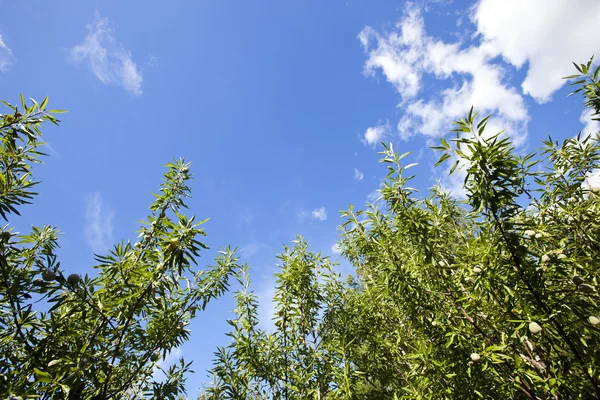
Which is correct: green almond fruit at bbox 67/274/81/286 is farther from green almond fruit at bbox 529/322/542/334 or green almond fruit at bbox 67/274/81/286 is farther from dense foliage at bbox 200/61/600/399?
green almond fruit at bbox 529/322/542/334

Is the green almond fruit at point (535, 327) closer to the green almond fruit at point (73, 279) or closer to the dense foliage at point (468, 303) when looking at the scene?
the dense foliage at point (468, 303)

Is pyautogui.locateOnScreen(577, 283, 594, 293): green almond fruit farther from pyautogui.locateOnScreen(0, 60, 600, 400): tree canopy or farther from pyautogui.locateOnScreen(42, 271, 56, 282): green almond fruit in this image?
pyautogui.locateOnScreen(42, 271, 56, 282): green almond fruit

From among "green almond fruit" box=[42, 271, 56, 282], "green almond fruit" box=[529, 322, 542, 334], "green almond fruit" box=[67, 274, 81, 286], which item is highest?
"green almond fruit" box=[42, 271, 56, 282]

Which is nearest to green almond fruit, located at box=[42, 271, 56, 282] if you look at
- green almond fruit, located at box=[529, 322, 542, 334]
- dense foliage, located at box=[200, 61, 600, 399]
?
dense foliage, located at box=[200, 61, 600, 399]

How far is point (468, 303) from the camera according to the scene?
10.6 ft

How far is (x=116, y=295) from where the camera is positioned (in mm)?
3121

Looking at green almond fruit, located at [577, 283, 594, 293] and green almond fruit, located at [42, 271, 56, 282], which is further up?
green almond fruit, located at [42, 271, 56, 282]

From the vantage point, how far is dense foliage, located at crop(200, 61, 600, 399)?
2.88 meters

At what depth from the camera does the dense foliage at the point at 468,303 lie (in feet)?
9.43

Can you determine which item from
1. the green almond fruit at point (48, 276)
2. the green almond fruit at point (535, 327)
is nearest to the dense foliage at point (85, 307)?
the green almond fruit at point (48, 276)

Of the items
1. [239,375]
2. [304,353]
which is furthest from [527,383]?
[239,375]

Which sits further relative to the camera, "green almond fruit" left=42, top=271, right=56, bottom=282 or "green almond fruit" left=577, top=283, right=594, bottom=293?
"green almond fruit" left=42, top=271, right=56, bottom=282

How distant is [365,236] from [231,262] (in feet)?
7.17

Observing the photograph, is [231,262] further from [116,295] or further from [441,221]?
[441,221]
